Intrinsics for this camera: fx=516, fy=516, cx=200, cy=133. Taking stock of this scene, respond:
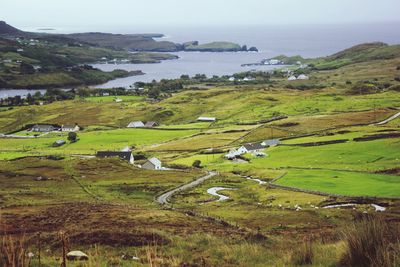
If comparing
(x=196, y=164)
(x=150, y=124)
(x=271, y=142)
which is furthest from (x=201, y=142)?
(x=150, y=124)

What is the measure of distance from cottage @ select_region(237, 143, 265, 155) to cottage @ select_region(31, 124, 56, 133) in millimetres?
74479

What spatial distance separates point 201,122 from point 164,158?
5446cm

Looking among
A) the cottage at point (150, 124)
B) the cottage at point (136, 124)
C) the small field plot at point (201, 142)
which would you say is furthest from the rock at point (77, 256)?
the cottage at point (136, 124)

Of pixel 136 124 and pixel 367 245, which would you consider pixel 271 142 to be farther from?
pixel 367 245

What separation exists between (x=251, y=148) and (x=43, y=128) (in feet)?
256

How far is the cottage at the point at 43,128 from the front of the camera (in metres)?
153

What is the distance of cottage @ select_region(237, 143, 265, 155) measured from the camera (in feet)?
327

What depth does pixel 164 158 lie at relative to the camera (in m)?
102

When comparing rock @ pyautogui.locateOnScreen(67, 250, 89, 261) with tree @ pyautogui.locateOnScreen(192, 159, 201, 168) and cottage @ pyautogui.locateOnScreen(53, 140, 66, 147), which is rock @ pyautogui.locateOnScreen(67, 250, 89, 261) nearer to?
Result: tree @ pyautogui.locateOnScreen(192, 159, 201, 168)

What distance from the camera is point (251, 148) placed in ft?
333

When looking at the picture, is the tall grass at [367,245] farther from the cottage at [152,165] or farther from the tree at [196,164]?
the cottage at [152,165]

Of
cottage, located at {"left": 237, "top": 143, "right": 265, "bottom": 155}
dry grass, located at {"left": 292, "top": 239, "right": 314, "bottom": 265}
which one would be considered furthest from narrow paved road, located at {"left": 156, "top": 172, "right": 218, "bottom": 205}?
dry grass, located at {"left": 292, "top": 239, "right": 314, "bottom": 265}

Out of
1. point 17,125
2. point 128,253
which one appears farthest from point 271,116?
point 128,253

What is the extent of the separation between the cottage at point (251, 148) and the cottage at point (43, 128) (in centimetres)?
7448
